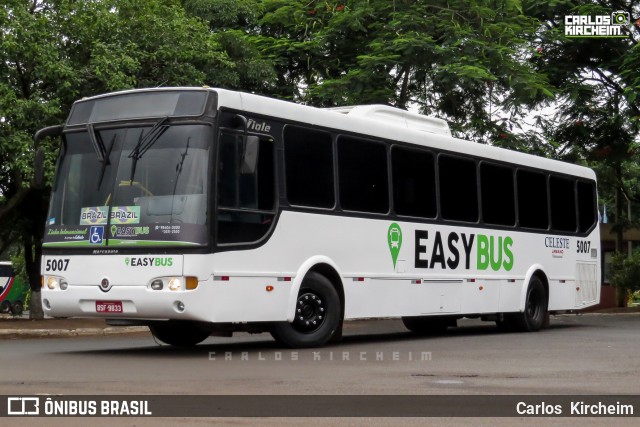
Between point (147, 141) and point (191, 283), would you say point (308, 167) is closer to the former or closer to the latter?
point (147, 141)

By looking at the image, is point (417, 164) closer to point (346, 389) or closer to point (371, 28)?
point (346, 389)

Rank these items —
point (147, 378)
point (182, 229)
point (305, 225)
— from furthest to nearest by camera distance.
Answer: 1. point (305, 225)
2. point (182, 229)
3. point (147, 378)

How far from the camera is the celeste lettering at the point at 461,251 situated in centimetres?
1806

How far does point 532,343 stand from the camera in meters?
17.5

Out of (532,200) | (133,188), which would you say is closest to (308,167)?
(133,188)

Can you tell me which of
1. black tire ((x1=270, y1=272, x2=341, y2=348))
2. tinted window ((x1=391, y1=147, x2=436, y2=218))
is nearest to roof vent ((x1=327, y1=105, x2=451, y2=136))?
tinted window ((x1=391, y1=147, x2=436, y2=218))

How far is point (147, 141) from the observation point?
14.4m

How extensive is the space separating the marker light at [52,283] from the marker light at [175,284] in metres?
1.63

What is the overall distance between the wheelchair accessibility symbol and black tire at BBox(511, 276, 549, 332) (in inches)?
345

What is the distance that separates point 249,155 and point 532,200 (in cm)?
812

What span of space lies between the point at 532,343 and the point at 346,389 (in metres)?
7.56

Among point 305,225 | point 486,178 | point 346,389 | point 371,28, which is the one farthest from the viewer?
point 371,28

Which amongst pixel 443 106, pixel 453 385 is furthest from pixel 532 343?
pixel 443 106

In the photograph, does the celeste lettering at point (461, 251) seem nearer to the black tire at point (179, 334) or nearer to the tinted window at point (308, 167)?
the tinted window at point (308, 167)
